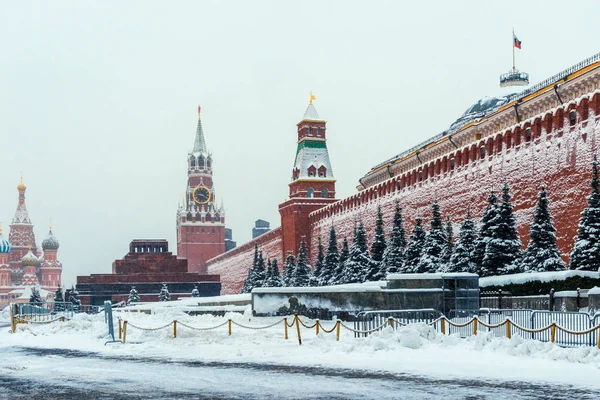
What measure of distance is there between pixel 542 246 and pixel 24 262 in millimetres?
113289

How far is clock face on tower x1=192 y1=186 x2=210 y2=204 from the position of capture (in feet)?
391

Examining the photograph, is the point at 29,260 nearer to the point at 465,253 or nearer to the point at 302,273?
the point at 302,273

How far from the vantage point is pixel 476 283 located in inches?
756

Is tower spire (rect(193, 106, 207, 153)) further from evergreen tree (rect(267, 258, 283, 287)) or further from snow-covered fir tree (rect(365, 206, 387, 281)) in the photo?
snow-covered fir tree (rect(365, 206, 387, 281))

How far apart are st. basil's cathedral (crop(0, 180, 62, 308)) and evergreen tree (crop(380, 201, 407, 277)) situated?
9238 centimetres

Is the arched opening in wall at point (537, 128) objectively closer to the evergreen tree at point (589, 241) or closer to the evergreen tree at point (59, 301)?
the evergreen tree at point (589, 241)

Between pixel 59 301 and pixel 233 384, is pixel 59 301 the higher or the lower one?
the higher one

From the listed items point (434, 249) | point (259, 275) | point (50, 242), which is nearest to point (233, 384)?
point (434, 249)

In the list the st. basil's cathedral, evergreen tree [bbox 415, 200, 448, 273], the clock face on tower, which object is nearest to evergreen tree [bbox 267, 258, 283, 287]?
evergreen tree [bbox 415, 200, 448, 273]

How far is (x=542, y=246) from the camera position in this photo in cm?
2533

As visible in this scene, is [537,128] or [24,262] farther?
[24,262]

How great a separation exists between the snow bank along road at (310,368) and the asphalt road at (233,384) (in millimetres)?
14

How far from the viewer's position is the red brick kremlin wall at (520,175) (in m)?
27.5

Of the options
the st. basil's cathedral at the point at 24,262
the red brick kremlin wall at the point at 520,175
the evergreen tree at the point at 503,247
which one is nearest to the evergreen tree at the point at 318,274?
the red brick kremlin wall at the point at 520,175
